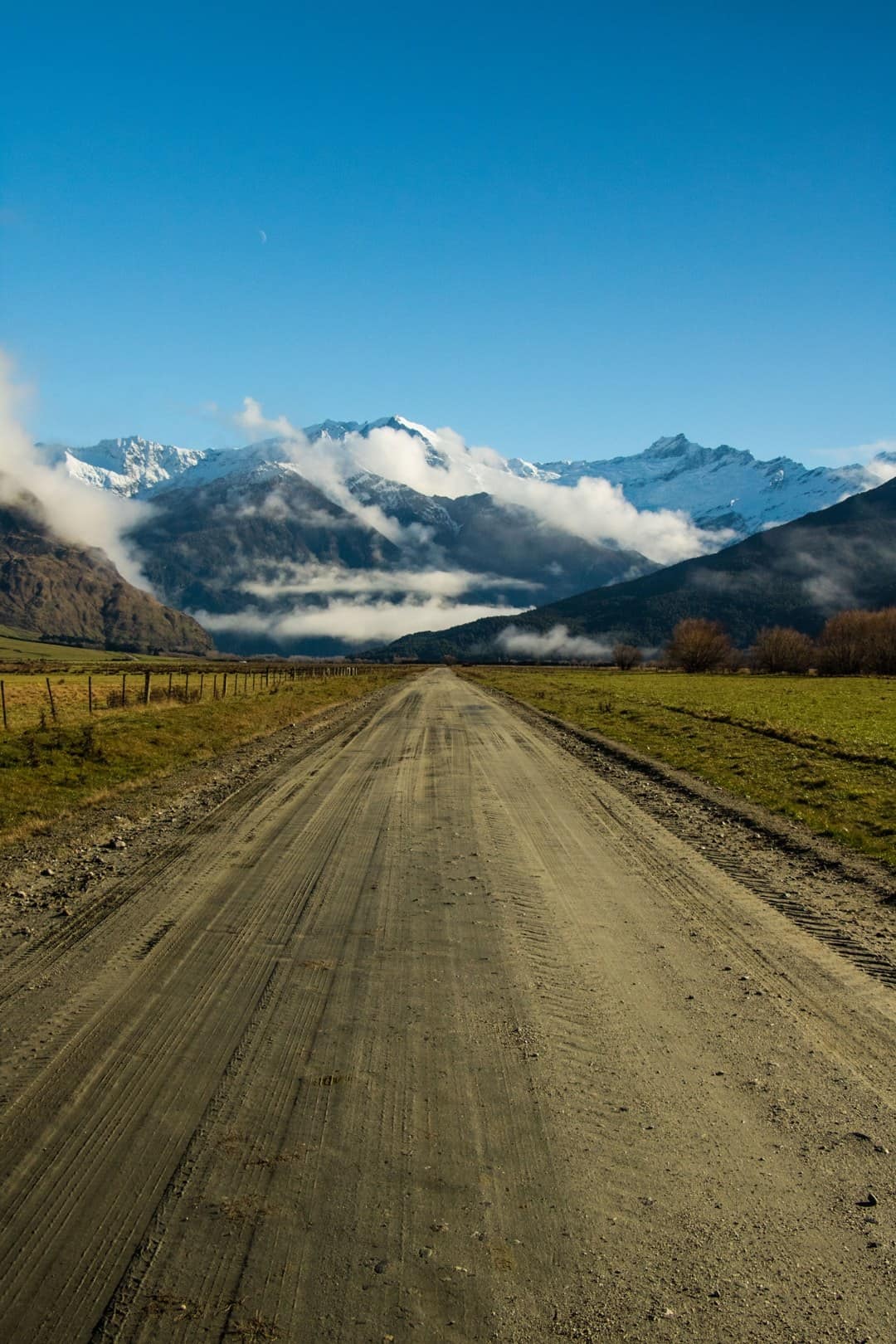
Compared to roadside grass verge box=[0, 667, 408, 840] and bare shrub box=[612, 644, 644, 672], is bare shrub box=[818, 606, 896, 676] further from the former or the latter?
roadside grass verge box=[0, 667, 408, 840]

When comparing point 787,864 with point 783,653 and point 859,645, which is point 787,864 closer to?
point 859,645

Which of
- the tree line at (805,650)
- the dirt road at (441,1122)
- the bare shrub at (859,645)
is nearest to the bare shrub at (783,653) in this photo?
the tree line at (805,650)

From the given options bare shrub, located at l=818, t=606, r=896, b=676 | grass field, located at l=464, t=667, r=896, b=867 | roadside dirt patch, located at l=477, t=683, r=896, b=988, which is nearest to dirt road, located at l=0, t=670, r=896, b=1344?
roadside dirt patch, located at l=477, t=683, r=896, b=988

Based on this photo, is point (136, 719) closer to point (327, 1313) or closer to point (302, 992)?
point (302, 992)

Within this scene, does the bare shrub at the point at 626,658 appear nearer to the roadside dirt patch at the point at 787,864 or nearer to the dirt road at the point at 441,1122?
the roadside dirt patch at the point at 787,864

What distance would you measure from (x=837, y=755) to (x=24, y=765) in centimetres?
2228

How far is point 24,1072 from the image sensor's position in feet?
18.2

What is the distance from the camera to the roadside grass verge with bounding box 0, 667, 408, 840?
611 inches

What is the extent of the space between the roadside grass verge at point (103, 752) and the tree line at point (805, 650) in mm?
111897

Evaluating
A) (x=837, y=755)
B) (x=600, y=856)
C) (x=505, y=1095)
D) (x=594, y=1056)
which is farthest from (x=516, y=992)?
(x=837, y=755)

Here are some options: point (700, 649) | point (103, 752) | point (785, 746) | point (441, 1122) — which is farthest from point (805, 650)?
point (441, 1122)

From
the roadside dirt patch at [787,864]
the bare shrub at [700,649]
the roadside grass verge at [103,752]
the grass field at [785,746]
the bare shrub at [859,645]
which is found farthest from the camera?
the bare shrub at [700,649]

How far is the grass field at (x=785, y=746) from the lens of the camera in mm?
15641

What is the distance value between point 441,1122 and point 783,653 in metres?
142
